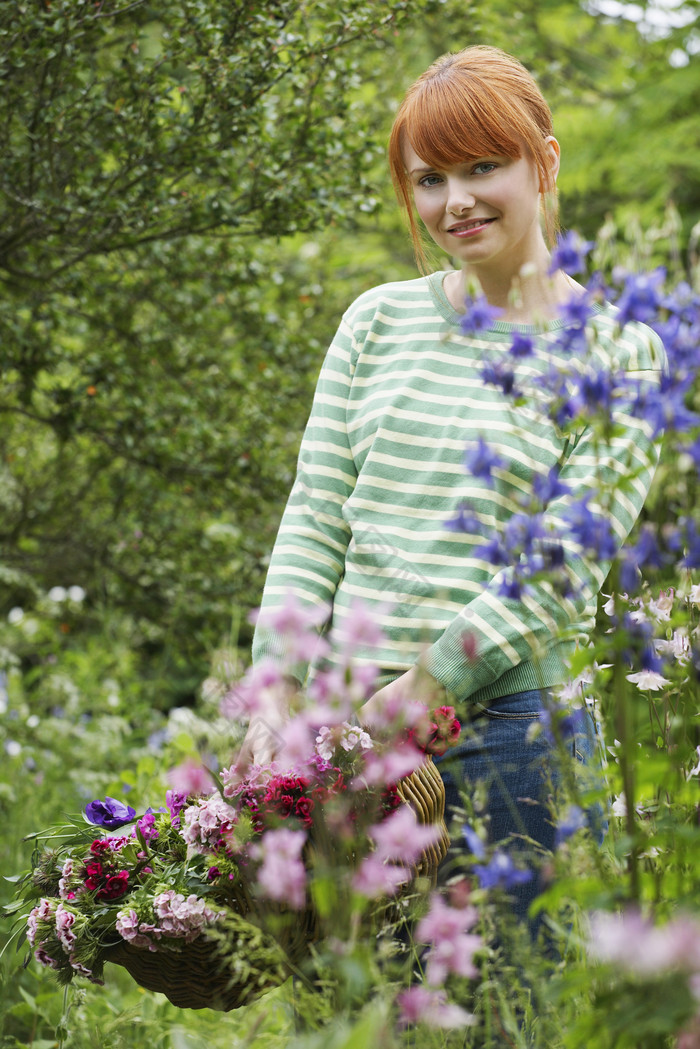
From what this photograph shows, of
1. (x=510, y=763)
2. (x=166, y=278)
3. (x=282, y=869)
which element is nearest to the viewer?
(x=282, y=869)

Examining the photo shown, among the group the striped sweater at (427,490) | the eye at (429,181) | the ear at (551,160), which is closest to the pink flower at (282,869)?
the striped sweater at (427,490)

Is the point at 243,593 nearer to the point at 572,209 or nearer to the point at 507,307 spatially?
the point at 507,307

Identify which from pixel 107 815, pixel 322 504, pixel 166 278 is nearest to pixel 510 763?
pixel 322 504

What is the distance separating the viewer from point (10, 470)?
16.1 feet

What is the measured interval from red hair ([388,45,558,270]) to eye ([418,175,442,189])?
46mm

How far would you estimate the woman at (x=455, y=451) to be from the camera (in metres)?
1.82

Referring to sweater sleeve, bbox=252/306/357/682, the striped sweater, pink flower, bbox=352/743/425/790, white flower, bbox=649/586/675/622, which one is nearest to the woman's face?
the striped sweater

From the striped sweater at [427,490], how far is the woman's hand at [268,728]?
14cm

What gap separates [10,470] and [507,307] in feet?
11.1

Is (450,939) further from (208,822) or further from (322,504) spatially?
(322,504)

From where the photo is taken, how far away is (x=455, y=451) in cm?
198

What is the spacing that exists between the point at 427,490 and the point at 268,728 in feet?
2.66

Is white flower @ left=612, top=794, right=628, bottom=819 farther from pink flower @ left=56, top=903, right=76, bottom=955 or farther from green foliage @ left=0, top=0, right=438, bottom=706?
green foliage @ left=0, top=0, right=438, bottom=706

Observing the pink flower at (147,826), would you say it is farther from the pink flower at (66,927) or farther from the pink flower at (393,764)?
the pink flower at (393,764)
